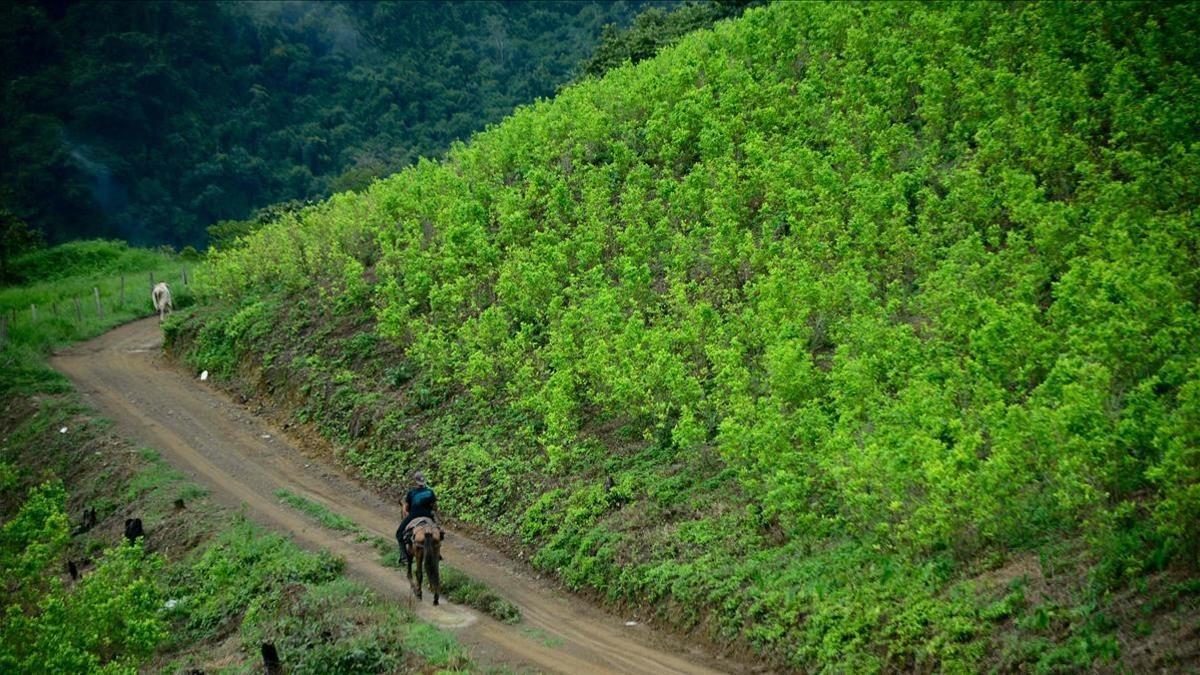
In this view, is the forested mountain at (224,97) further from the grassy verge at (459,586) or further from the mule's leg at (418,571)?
the mule's leg at (418,571)

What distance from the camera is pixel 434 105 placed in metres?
69.6

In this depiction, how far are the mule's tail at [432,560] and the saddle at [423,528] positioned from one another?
94 mm

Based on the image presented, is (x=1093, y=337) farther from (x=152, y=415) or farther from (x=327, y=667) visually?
(x=152, y=415)

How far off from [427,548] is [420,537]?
0.20 m

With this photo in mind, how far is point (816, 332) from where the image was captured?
1842 cm

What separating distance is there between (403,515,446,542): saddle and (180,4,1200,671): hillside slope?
2.39 meters

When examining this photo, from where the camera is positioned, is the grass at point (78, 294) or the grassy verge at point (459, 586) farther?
the grass at point (78, 294)

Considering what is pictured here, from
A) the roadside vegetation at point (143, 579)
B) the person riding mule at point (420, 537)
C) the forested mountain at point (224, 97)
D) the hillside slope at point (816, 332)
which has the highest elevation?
the forested mountain at point (224, 97)

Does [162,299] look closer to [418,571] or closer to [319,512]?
[319,512]

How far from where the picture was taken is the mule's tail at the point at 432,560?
1551 cm

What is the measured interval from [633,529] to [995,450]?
6394 mm

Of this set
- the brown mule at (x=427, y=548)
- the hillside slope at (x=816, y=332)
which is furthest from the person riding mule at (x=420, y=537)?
the hillside slope at (x=816, y=332)

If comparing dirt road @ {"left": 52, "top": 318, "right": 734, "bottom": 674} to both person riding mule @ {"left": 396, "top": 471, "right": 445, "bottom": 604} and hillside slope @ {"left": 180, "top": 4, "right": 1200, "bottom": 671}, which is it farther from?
hillside slope @ {"left": 180, "top": 4, "right": 1200, "bottom": 671}

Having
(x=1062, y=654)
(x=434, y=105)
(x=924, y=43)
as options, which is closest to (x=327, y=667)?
(x=1062, y=654)
